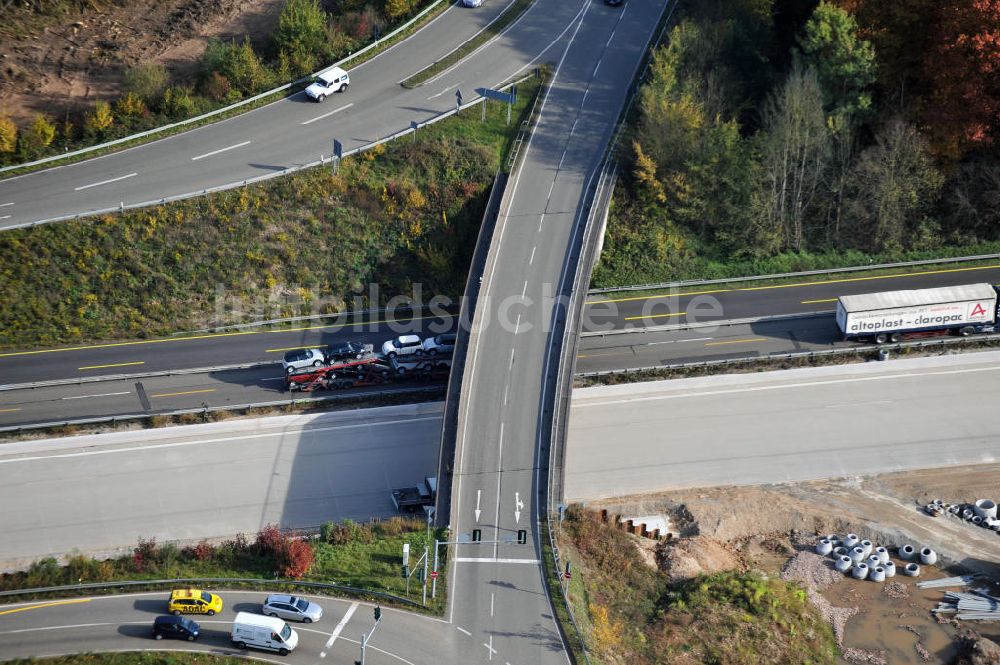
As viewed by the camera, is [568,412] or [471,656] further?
[568,412]

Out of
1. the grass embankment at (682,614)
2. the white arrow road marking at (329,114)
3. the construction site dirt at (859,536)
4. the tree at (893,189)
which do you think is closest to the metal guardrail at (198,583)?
the grass embankment at (682,614)

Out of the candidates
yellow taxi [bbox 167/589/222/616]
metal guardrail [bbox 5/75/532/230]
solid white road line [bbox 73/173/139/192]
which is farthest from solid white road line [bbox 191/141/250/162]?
yellow taxi [bbox 167/589/222/616]

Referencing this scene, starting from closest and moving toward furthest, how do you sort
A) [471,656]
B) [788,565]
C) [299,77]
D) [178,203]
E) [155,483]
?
[471,656]
[788,565]
[155,483]
[178,203]
[299,77]

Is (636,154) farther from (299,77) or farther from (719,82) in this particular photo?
(299,77)

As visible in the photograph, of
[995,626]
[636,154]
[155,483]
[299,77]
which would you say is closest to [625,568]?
[995,626]

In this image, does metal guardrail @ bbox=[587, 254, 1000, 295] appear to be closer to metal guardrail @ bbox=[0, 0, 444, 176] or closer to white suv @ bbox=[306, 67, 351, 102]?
white suv @ bbox=[306, 67, 351, 102]

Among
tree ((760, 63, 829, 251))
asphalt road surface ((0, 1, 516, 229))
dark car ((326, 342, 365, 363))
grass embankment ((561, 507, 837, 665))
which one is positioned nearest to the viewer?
grass embankment ((561, 507, 837, 665))
